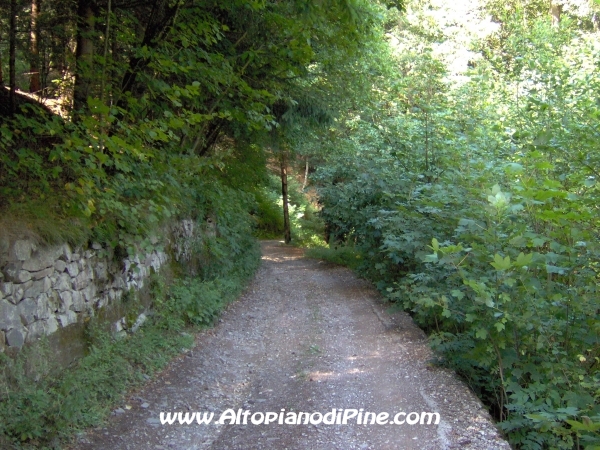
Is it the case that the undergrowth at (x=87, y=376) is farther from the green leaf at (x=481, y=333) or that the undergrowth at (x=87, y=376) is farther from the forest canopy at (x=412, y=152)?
the green leaf at (x=481, y=333)

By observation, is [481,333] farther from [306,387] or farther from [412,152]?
[412,152]

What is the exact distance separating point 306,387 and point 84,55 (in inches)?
187

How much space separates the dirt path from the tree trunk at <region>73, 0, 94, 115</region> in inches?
131

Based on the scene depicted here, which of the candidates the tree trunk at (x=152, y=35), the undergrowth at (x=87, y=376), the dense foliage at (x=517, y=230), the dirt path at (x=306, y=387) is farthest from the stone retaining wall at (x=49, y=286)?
the dense foliage at (x=517, y=230)

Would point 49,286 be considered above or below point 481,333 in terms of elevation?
above

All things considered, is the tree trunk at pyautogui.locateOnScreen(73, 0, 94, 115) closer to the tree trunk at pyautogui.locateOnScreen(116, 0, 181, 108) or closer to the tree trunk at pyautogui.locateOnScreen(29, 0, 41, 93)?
the tree trunk at pyautogui.locateOnScreen(116, 0, 181, 108)

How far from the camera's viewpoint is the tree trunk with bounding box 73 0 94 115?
5.75 m

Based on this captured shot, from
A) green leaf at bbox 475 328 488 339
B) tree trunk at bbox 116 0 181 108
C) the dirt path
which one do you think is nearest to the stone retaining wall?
the dirt path

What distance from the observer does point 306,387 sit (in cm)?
547

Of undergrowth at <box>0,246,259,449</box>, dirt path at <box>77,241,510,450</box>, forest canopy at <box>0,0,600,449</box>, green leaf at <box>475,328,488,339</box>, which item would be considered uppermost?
forest canopy at <box>0,0,600,449</box>

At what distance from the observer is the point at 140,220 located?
5.92 meters

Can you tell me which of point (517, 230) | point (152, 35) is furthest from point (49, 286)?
point (517, 230)

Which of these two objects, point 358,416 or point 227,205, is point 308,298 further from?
point 358,416

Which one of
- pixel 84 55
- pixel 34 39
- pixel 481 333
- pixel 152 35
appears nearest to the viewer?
pixel 481 333
